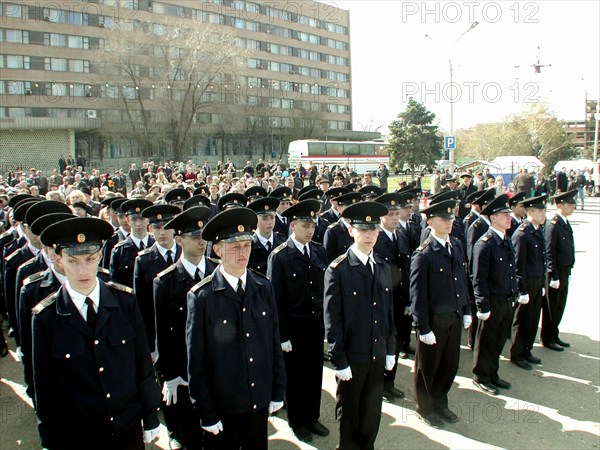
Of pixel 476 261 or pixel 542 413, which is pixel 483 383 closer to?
pixel 542 413

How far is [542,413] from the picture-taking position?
5.20 meters

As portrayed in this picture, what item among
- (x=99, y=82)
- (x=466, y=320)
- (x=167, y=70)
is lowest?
(x=466, y=320)

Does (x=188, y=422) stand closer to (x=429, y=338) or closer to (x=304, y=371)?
(x=304, y=371)

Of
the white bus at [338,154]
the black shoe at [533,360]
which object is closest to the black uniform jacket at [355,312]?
the black shoe at [533,360]

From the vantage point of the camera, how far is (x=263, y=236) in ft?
21.0

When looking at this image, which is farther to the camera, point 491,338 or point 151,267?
point 491,338

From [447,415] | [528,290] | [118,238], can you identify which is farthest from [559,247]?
[118,238]

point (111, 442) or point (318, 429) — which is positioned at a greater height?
point (111, 442)

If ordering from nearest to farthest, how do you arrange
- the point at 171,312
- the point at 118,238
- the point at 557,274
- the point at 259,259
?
1. the point at 171,312
2. the point at 259,259
3. the point at 557,274
4. the point at 118,238

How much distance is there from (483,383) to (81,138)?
58.0 m

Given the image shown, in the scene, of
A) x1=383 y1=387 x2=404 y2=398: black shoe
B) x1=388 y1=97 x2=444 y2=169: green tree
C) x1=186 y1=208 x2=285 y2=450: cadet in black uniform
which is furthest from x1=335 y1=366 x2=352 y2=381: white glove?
x1=388 y1=97 x2=444 y2=169: green tree

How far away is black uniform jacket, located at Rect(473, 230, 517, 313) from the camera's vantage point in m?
5.78

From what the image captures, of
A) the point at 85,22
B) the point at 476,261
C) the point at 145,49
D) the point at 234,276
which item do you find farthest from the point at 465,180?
the point at 85,22

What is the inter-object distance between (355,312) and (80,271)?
2.27m
